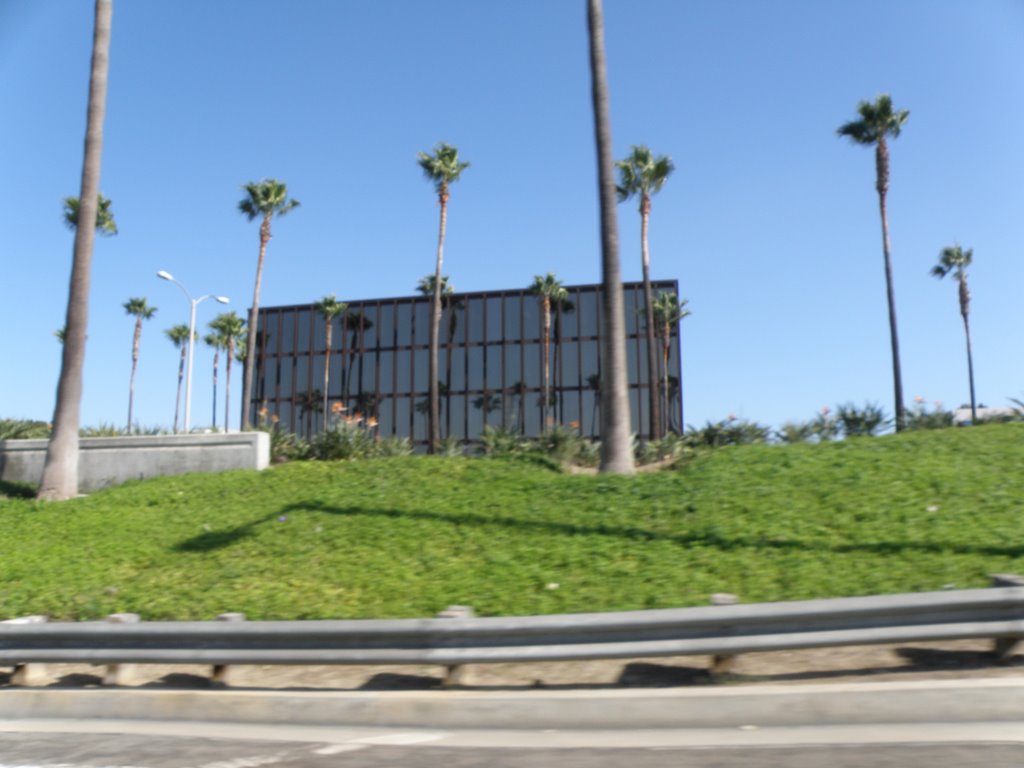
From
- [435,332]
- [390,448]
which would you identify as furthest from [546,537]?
[435,332]

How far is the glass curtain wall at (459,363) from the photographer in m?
47.0

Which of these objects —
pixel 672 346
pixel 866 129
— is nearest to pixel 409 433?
pixel 672 346

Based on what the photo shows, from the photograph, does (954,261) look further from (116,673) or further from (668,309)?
(116,673)

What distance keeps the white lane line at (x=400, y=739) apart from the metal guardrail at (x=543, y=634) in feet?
2.11

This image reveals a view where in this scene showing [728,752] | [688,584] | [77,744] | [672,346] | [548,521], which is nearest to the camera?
[728,752]

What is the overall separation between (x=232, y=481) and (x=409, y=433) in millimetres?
34379

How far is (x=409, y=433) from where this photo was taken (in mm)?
48688

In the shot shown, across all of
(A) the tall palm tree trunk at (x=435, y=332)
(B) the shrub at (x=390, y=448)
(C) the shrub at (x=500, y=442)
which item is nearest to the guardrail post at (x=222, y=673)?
(C) the shrub at (x=500, y=442)

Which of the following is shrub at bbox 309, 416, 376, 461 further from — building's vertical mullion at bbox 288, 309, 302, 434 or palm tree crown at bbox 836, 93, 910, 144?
building's vertical mullion at bbox 288, 309, 302, 434

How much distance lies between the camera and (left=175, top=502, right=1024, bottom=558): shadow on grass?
7.49m

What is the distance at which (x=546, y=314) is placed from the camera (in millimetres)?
47250

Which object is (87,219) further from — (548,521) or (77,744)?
(77,744)

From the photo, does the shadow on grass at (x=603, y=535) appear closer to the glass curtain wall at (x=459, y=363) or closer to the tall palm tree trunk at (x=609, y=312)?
the tall palm tree trunk at (x=609, y=312)

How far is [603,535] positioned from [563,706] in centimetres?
409
